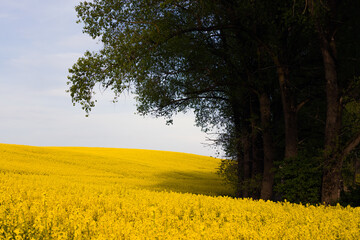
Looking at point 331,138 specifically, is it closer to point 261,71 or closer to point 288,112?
point 288,112

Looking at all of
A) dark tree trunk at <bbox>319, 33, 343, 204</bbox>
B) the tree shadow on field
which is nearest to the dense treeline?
dark tree trunk at <bbox>319, 33, 343, 204</bbox>

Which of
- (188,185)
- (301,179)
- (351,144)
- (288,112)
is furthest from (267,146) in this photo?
(188,185)

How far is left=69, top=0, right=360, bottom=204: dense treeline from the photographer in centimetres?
1442

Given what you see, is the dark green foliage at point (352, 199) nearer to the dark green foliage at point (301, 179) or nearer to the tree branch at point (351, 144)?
the dark green foliage at point (301, 179)

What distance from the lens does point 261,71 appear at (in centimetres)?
1781

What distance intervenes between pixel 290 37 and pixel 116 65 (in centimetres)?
867

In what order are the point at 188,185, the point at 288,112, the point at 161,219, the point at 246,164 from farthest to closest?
1. the point at 188,185
2. the point at 246,164
3. the point at 288,112
4. the point at 161,219

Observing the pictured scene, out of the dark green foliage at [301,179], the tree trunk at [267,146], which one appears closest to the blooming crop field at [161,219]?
the dark green foliage at [301,179]

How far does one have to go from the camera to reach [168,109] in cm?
2188

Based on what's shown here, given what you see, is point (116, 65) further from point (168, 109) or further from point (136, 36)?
point (168, 109)

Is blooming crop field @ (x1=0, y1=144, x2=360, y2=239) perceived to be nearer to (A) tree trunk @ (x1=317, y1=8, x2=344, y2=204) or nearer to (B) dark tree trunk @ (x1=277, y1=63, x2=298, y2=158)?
(A) tree trunk @ (x1=317, y1=8, x2=344, y2=204)

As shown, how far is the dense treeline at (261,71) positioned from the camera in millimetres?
14422

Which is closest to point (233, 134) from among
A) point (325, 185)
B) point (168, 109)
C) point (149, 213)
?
point (168, 109)

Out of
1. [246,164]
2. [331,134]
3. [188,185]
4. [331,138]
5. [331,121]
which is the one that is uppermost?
[331,121]
